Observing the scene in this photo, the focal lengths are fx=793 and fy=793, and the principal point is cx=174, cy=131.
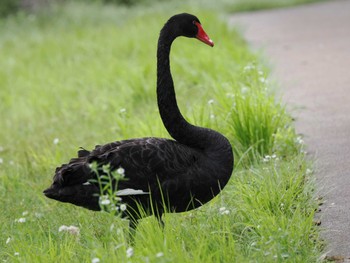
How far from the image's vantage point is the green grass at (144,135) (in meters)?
3.76

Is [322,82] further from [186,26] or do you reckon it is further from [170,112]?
[170,112]

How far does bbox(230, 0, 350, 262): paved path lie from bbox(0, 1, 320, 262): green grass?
0.16 metres

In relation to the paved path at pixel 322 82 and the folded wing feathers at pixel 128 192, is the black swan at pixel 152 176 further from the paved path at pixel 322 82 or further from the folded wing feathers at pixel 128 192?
the paved path at pixel 322 82

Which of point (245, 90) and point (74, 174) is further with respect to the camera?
point (245, 90)

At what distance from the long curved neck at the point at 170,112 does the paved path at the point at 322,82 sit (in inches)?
30.5

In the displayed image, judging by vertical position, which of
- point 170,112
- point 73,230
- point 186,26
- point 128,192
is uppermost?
point 186,26

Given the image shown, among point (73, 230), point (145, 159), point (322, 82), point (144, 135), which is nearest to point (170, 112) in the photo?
point (145, 159)

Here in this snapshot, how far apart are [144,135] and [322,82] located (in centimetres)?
256

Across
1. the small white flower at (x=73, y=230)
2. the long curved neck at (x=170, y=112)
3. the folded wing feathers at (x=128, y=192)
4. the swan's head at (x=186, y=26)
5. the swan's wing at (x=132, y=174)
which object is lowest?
the small white flower at (x=73, y=230)

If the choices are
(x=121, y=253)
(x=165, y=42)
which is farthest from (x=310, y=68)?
(x=121, y=253)

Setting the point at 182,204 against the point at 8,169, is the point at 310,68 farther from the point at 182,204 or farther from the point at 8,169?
the point at 182,204

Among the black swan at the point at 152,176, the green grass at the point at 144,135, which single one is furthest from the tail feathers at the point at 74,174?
the green grass at the point at 144,135

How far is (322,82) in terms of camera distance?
797 cm

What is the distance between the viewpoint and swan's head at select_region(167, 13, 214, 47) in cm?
447
